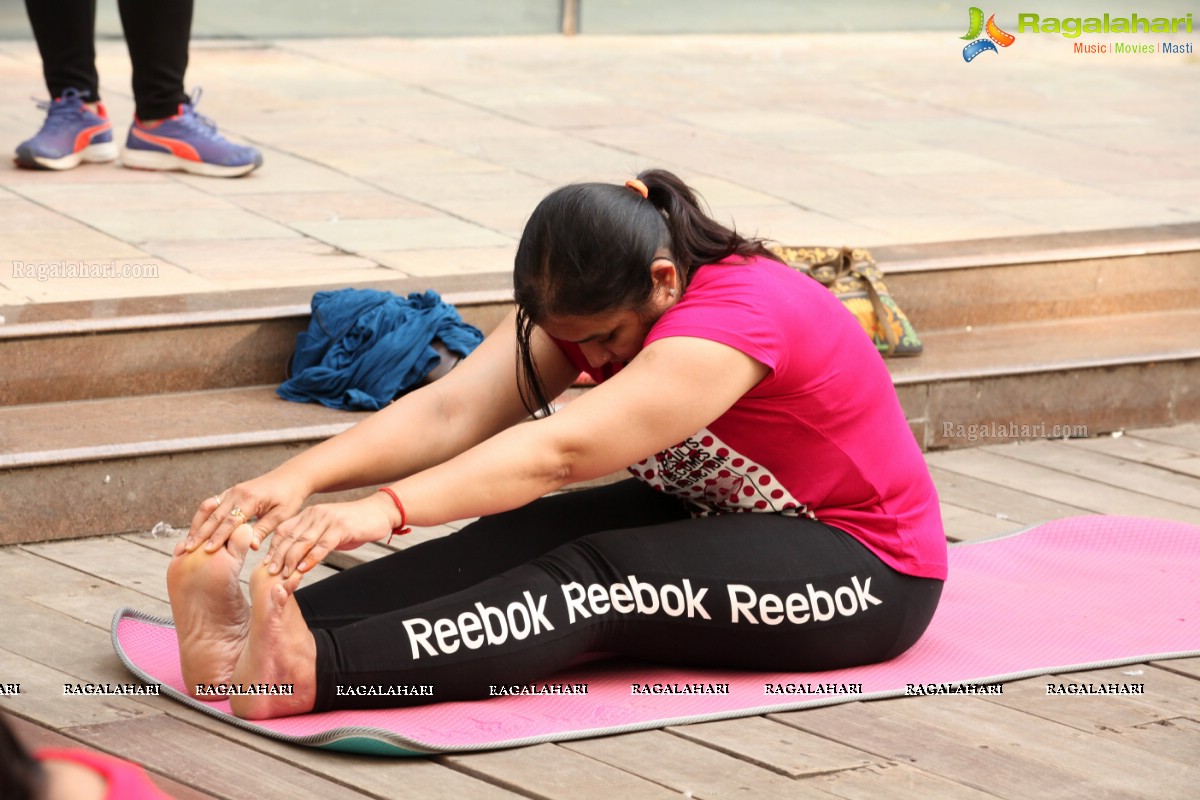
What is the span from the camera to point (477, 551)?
267 centimetres

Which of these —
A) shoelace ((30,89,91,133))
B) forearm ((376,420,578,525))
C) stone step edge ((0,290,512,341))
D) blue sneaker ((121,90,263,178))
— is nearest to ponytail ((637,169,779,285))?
forearm ((376,420,578,525))

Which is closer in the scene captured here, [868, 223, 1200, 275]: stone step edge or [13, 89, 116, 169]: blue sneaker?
[868, 223, 1200, 275]: stone step edge

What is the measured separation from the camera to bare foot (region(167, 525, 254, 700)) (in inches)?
90.4

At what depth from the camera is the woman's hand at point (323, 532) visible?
2.19 metres

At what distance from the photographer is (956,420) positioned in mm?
4008

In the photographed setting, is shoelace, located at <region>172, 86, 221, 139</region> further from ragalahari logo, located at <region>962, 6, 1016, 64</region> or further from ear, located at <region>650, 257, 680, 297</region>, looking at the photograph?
ragalahari logo, located at <region>962, 6, 1016, 64</region>

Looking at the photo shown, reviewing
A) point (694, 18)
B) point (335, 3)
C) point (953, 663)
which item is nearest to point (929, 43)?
point (694, 18)

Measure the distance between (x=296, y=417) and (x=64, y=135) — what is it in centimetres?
169

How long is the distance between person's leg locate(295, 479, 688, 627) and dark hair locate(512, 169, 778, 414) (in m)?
0.39

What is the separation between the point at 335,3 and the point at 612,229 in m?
5.20

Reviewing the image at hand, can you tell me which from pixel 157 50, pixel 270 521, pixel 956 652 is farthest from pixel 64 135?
pixel 956 652

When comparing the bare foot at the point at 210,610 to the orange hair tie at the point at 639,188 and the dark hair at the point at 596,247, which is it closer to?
the dark hair at the point at 596,247

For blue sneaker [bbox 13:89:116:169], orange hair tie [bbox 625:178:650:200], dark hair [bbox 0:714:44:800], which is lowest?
blue sneaker [bbox 13:89:116:169]

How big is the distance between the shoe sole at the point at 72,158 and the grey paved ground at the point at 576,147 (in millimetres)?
35
